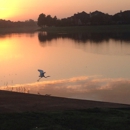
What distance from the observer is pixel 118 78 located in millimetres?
15086

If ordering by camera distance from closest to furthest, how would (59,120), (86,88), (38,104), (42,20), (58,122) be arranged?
(58,122) → (59,120) → (38,104) → (86,88) → (42,20)

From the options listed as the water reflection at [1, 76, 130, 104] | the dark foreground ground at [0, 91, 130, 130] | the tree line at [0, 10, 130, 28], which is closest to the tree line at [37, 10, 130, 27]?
the tree line at [0, 10, 130, 28]

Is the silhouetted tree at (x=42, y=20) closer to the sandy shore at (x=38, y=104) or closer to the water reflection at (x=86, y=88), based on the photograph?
the water reflection at (x=86, y=88)

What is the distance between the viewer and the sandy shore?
849 centimetres

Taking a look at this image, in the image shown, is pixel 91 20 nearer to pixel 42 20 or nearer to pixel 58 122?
pixel 42 20

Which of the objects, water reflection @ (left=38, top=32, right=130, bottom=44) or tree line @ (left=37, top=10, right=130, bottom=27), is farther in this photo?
tree line @ (left=37, top=10, right=130, bottom=27)

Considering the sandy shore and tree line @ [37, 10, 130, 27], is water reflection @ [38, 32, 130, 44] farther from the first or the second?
the sandy shore

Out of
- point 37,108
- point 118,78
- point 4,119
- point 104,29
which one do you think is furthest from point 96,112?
point 104,29

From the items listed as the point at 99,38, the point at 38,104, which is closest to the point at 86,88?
the point at 38,104

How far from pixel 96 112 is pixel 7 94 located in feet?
12.6

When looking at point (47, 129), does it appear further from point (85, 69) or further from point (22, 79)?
point (85, 69)

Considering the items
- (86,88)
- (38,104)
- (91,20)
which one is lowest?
(86,88)

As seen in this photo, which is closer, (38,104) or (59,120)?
(59,120)

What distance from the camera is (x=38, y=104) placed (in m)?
9.02
